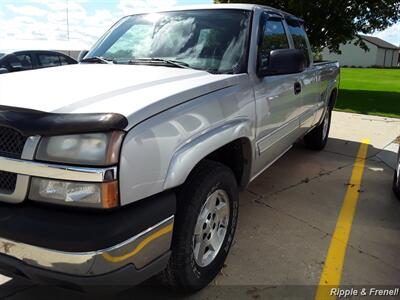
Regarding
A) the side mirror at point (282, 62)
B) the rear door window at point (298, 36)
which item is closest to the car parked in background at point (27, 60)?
the rear door window at point (298, 36)

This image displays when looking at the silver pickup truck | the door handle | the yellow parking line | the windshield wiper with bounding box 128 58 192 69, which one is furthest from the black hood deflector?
the door handle

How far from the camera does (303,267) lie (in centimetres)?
321

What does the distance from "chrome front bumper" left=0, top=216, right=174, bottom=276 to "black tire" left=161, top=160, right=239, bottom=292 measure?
1.07 ft

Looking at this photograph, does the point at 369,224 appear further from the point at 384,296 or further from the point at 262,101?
the point at 262,101

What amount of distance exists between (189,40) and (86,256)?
2088 millimetres

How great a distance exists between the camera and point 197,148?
242 cm

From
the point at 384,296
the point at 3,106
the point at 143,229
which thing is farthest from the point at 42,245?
the point at 384,296

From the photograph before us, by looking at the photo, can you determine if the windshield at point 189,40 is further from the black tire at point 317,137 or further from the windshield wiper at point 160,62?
the black tire at point 317,137

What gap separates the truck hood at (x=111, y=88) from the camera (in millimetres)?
2105

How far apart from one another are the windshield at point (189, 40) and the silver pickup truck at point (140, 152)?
0.5 inches

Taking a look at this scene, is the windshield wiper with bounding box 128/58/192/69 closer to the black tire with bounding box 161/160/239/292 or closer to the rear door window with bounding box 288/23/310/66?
the black tire with bounding box 161/160/239/292

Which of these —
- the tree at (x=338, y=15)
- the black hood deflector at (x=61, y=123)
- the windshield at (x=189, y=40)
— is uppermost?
the tree at (x=338, y=15)

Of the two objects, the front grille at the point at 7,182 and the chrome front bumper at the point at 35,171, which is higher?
the chrome front bumper at the point at 35,171

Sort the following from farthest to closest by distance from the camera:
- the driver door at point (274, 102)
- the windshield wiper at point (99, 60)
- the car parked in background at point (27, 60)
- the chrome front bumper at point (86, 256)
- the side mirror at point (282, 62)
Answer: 1. the car parked in background at point (27, 60)
2. the windshield wiper at point (99, 60)
3. the driver door at point (274, 102)
4. the side mirror at point (282, 62)
5. the chrome front bumper at point (86, 256)
